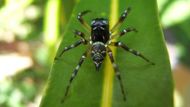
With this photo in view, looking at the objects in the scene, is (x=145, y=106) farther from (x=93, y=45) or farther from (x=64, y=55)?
(x=93, y=45)

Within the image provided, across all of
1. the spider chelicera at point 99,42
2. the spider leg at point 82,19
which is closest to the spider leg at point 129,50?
the spider chelicera at point 99,42

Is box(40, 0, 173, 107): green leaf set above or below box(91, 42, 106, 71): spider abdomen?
below

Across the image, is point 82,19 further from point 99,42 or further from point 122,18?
point 99,42

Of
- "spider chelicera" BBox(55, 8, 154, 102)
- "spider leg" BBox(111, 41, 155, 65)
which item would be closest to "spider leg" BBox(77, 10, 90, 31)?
"spider chelicera" BBox(55, 8, 154, 102)

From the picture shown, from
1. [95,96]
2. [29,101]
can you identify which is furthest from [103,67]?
[29,101]

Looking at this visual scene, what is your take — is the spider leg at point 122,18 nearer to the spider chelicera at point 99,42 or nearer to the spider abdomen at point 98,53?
the spider chelicera at point 99,42

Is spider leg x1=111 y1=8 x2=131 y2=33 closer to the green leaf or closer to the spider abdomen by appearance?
the green leaf

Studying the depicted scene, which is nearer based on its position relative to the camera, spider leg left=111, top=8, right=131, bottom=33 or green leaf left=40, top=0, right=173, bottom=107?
green leaf left=40, top=0, right=173, bottom=107
